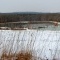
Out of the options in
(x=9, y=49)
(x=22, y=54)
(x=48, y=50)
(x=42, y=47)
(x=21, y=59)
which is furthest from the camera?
(x=42, y=47)

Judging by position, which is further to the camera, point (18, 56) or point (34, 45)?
point (34, 45)

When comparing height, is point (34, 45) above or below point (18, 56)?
below

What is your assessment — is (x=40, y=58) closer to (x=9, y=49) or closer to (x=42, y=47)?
(x=9, y=49)

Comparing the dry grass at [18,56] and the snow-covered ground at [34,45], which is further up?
the dry grass at [18,56]

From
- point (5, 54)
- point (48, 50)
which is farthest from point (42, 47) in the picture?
point (5, 54)

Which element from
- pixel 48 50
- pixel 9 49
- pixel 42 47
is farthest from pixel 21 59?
pixel 42 47

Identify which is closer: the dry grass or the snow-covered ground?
the dry grass

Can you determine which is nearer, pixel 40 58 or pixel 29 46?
pixel 40 58

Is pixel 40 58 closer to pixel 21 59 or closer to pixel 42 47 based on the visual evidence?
pixel 21 59

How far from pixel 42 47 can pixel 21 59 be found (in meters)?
2.37

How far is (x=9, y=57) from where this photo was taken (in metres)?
5.24

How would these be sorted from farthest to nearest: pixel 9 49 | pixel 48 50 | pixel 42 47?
pixel 42 47, pixel 48 50, pixel 9 49

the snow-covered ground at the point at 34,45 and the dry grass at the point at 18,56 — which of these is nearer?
the dry grass at the point at 18,56

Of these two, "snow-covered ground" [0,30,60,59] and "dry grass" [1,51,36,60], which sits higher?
"dry grass" [1,51,36,60]
